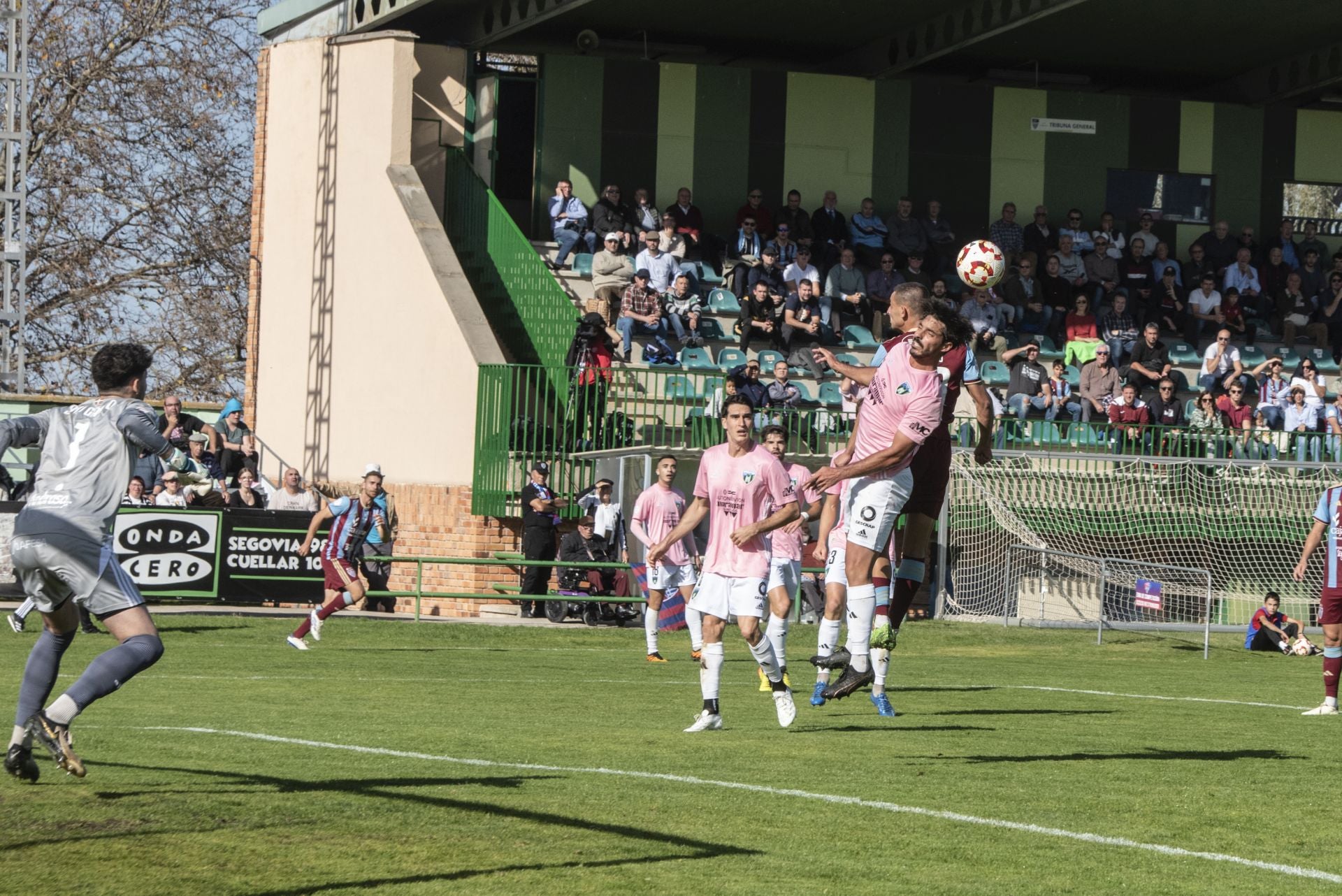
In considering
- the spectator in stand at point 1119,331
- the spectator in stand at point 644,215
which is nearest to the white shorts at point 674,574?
the spectator in stand at point 644,215

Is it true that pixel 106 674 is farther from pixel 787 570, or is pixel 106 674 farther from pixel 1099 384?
pixel 1099 384

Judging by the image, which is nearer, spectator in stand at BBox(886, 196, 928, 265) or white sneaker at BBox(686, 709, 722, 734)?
white sneaker at BBox(686, 709, 722, 734)

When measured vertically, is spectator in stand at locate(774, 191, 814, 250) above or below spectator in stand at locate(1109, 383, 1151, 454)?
above

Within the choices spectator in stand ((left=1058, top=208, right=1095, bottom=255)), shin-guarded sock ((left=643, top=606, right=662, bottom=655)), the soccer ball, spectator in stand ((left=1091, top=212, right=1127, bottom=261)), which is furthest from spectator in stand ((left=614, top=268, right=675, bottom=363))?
the soccer ball

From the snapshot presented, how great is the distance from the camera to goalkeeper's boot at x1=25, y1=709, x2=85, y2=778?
793 cm

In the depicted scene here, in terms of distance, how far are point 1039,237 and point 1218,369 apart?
14.6 ft

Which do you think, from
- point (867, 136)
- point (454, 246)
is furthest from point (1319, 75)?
point (454, 246)

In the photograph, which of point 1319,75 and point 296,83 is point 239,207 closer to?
point 296,83

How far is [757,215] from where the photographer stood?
3250 centimetres

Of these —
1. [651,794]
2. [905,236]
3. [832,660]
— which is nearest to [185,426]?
[905,236]

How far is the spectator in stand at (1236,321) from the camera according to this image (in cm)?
3316

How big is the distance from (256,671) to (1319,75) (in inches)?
1022

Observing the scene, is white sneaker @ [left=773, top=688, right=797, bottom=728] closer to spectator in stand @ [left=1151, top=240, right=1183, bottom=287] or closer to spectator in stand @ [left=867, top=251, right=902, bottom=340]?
spectator in stand @ [left=867, top=251, right=902, bottom=340]

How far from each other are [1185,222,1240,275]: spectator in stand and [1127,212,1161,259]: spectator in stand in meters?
0.82
